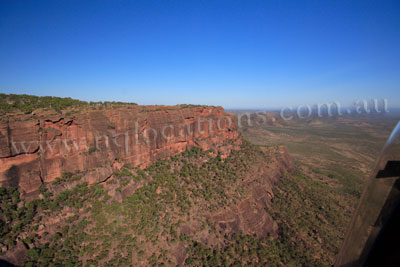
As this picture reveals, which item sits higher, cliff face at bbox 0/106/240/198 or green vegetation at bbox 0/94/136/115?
green vegetation at bbox 0/94/136/115

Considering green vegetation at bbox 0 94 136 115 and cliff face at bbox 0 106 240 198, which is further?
green vegetation at bbox 0 94 136 115

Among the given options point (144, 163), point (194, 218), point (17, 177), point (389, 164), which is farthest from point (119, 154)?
point (389, 164)

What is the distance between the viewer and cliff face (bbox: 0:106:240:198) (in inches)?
625

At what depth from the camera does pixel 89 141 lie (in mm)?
20172

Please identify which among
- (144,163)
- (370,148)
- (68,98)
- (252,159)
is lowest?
(370,148)

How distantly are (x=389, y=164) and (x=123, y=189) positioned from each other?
2370 centimetres

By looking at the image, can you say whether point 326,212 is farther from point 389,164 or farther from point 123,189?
point 389,164

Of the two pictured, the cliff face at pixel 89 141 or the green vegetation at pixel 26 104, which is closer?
the cliff face at pixel 89 141

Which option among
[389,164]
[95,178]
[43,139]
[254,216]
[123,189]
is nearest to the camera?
[389,164]

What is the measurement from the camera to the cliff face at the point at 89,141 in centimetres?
1587

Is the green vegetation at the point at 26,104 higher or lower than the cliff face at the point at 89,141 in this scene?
higher

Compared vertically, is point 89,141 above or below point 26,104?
below

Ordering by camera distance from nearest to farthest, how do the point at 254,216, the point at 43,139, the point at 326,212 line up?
1. the point at 43,139
2. the point at 254,216
3. the point at 326,212

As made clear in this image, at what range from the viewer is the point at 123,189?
21.9 metres
